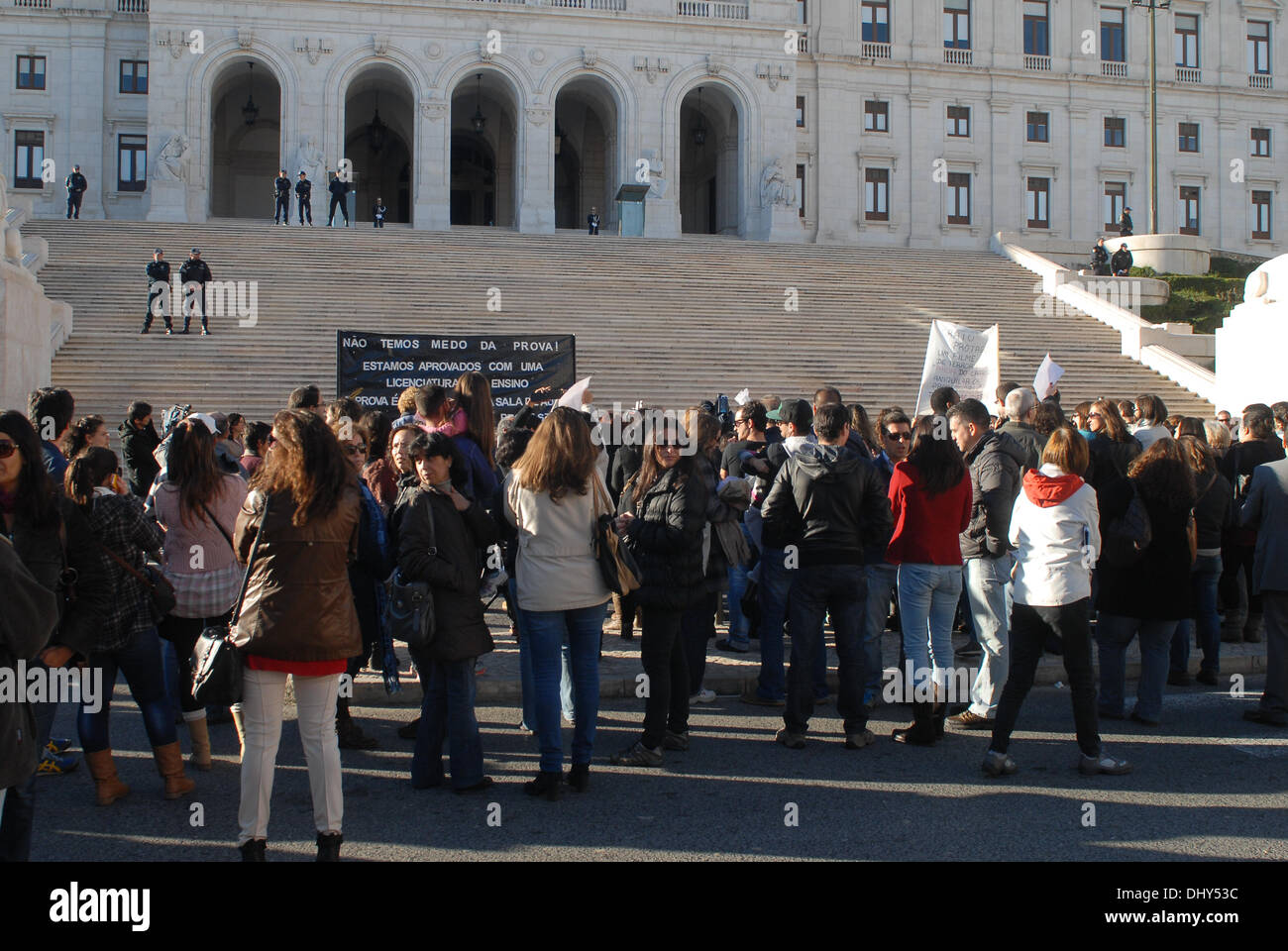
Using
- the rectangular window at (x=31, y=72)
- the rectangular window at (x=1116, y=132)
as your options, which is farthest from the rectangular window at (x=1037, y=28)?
the rectangular window at (x=31, y=72)

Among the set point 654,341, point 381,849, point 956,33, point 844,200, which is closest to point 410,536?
point 381,849

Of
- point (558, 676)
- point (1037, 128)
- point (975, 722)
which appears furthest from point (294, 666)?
point (1037, 128)

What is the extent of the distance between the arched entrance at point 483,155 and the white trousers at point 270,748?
3806cm

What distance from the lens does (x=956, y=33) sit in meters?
45.7

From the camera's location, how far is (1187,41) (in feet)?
156

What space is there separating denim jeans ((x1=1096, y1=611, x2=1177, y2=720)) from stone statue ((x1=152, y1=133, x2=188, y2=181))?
1381 inches

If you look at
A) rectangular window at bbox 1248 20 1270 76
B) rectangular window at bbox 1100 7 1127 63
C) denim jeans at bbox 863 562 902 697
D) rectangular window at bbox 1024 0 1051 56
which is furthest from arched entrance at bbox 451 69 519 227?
denim jeans at bbox 863 562 902 697

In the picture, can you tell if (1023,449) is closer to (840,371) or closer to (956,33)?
(840,371)

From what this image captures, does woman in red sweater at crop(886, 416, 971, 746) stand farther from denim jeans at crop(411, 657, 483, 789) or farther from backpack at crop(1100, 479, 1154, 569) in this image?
denim jeans at crop(411, 657, 483, 789)

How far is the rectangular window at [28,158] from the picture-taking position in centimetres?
3828

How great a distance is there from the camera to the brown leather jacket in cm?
469

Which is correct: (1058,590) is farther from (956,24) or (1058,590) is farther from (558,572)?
(956,24)

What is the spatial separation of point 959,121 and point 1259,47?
47.9ft

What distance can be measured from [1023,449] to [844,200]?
38128 mm
